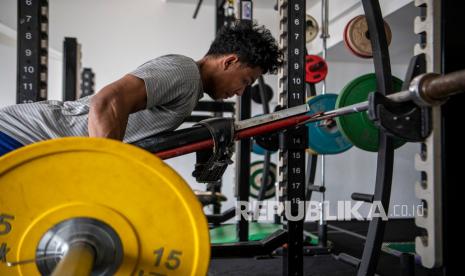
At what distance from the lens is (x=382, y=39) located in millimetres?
1306

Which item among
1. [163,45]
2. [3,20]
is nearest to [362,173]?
[163,45]

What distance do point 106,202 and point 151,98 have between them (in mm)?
442

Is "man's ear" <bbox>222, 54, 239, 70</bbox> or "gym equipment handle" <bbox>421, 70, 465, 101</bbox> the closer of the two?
"gym equipment handle" <bbox>421, 70, 465, 101</bbox>

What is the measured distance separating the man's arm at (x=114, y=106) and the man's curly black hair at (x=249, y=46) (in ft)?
1.36

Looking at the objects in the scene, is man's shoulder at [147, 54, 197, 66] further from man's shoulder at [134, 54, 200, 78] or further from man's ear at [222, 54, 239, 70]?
man's ear at [222, 54, 239, 70]

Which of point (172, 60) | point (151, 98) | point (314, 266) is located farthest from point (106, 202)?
point (314, 266)

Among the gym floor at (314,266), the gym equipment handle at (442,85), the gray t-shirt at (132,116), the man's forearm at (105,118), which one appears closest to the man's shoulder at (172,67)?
the gray t-shirt at (132,116)

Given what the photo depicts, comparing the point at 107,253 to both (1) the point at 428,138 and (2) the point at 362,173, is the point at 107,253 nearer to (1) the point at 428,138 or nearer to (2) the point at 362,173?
(1) the point at 428,138

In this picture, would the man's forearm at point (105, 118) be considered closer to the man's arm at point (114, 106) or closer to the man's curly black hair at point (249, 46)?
the man's arm at point (114, 106)

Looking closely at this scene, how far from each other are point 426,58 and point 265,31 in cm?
62

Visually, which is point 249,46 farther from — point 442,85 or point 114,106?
point 442,85

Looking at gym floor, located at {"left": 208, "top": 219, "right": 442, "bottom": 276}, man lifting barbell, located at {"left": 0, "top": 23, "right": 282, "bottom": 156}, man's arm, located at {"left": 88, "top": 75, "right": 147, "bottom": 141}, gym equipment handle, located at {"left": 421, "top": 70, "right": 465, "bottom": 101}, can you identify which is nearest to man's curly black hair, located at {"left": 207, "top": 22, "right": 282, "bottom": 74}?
man lifting barbell, located at {"left": 0, "top": 23, "right": 282, "bottom": 156}

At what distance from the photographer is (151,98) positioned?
3.33ft

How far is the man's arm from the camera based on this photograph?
914mm
